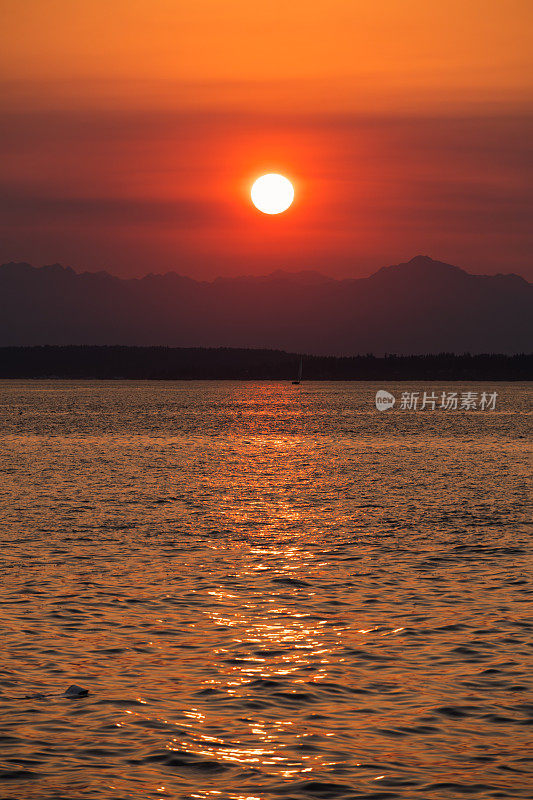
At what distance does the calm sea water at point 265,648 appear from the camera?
14.6m

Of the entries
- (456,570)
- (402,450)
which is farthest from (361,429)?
(456,570)

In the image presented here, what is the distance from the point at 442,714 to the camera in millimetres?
17000

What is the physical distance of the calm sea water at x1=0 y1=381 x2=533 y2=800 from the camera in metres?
14.6

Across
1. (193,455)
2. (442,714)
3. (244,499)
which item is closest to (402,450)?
(193,455)

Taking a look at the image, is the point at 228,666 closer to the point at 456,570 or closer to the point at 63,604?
the point at 63,604

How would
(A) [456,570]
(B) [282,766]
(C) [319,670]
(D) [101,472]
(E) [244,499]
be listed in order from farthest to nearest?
(D) [101,472] → (E) [244,499] → (A) [456,570] → (C) [319,670] → (B) [282,766]

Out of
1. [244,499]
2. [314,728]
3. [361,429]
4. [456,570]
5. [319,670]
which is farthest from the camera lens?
[361,429]

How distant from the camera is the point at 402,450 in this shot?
99125 millimetres

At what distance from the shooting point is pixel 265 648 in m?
21.3

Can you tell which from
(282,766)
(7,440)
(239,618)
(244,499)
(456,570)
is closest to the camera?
(282,766)

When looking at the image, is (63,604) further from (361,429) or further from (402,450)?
(361,429)

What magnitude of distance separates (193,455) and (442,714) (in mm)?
74272

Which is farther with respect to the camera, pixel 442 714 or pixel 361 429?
pixel 361 429

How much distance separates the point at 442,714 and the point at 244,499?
35757mm
